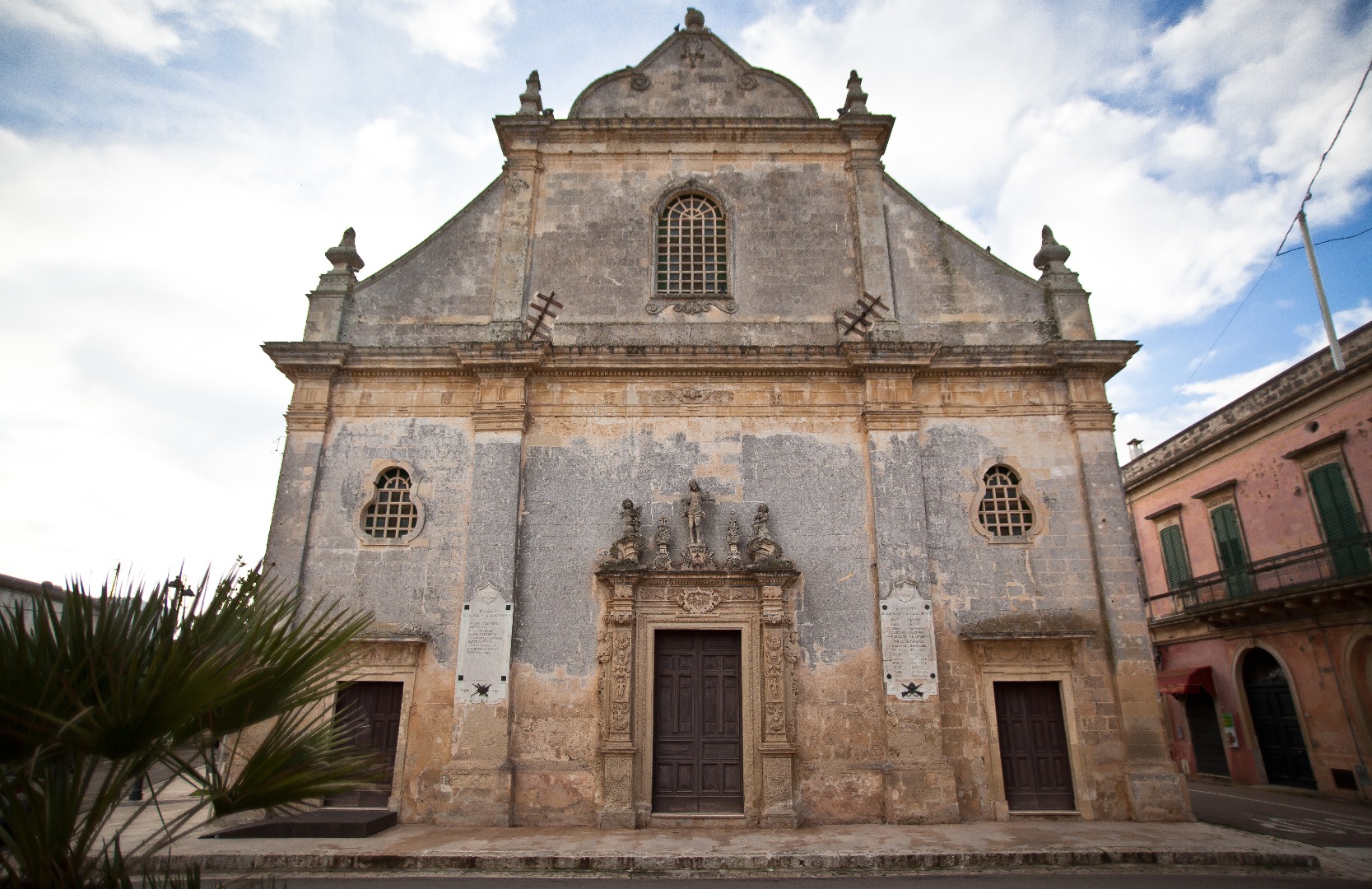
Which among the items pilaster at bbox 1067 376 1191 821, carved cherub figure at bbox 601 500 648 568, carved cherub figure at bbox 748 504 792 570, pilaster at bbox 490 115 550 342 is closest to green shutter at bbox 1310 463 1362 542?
pilaster at bbox 1067 376 1191 821

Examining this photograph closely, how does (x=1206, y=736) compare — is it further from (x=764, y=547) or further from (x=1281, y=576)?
(x=764, y=547)

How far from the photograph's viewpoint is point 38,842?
326 centimetres

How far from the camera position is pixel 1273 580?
16891mm

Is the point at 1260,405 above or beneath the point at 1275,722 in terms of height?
above

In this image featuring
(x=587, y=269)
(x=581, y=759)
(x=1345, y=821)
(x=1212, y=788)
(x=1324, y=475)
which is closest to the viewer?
(x=581, y=759)

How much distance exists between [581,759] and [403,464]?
18.1 ft

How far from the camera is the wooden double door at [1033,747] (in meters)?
11.4

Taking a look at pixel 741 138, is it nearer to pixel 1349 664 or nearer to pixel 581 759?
pixel 581 759

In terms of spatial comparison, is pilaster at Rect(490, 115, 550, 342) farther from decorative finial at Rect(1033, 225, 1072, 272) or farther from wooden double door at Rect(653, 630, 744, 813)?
decorative finial at Rect(1033, 225, 1072, 272)

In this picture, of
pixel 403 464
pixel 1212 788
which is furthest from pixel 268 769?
pixel 1212 788

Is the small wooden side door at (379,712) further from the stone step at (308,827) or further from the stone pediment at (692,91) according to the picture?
the stone pediment at (692,91)

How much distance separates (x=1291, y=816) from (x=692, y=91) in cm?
1661

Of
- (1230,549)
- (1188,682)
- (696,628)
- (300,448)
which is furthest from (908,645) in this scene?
(1188,682)

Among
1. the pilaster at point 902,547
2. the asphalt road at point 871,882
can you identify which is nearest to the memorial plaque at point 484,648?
the asphalt road at point 871,882
